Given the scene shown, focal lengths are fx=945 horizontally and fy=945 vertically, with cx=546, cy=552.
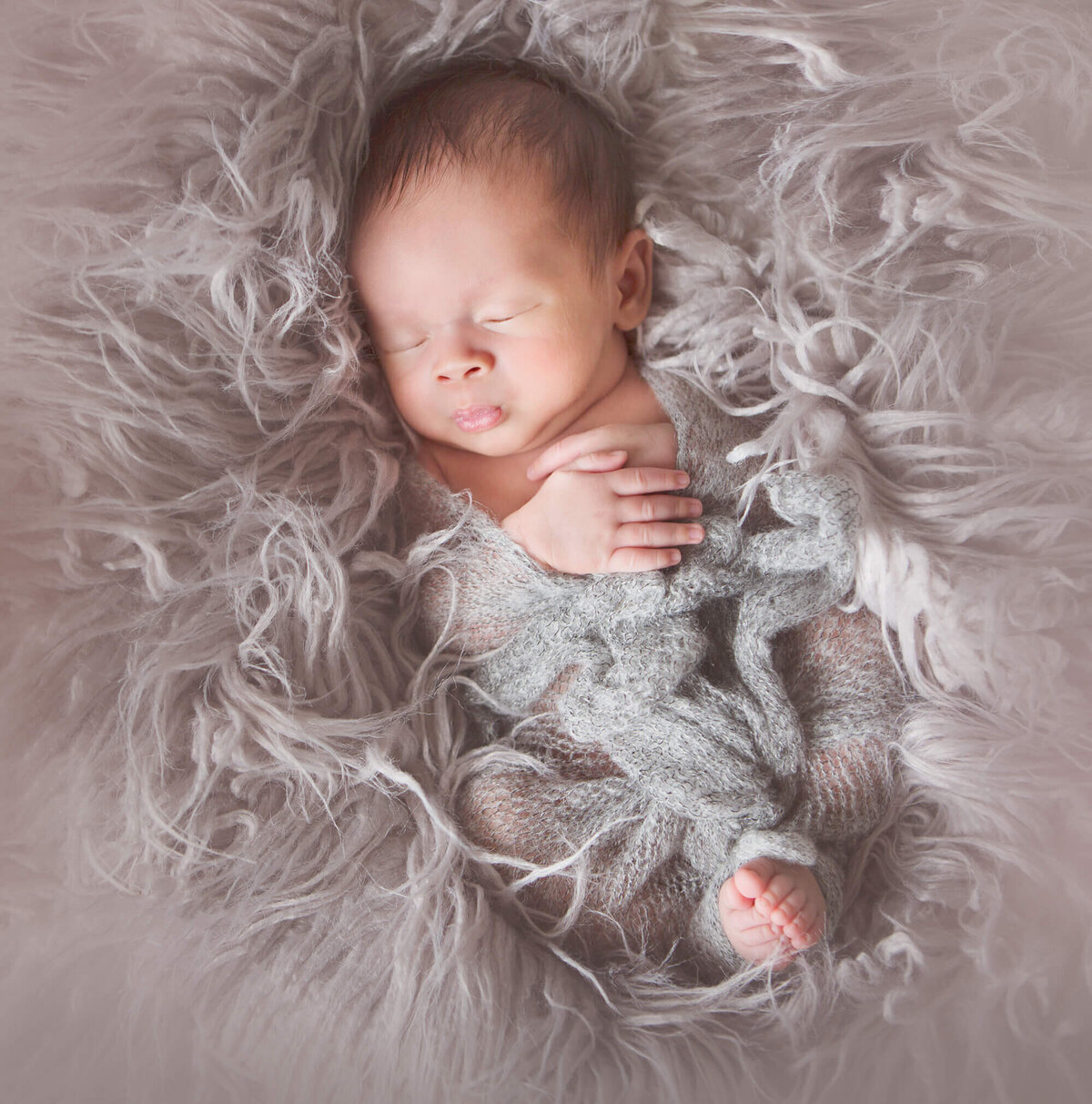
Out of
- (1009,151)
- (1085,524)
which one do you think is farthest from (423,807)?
(1009,151)

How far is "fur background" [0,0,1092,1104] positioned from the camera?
0.83m

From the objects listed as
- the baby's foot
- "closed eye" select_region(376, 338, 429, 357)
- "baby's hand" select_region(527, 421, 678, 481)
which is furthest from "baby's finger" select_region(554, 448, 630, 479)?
the baby's foot

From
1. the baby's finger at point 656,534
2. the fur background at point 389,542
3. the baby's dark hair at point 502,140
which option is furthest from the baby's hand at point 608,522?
the baby's dark hair at point 502,140

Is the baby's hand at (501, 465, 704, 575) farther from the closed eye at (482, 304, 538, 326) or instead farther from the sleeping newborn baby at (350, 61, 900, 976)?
the closed eye at (482, 304, 538, 326)

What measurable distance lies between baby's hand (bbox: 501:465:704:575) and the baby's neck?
0.06 m

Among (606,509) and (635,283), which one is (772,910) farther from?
(635,283)

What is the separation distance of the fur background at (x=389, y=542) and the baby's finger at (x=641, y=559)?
17cm

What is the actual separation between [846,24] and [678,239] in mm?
284

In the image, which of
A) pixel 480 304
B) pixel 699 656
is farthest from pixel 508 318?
pixel 699 656

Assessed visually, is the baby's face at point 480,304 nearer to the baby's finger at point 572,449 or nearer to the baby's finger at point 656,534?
the baby's finger at point 572,449

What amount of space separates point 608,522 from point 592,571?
0.05 metres

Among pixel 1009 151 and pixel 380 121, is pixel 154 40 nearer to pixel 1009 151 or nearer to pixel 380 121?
pixel 380 121

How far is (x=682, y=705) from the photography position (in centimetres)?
95

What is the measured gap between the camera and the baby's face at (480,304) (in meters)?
0.99
